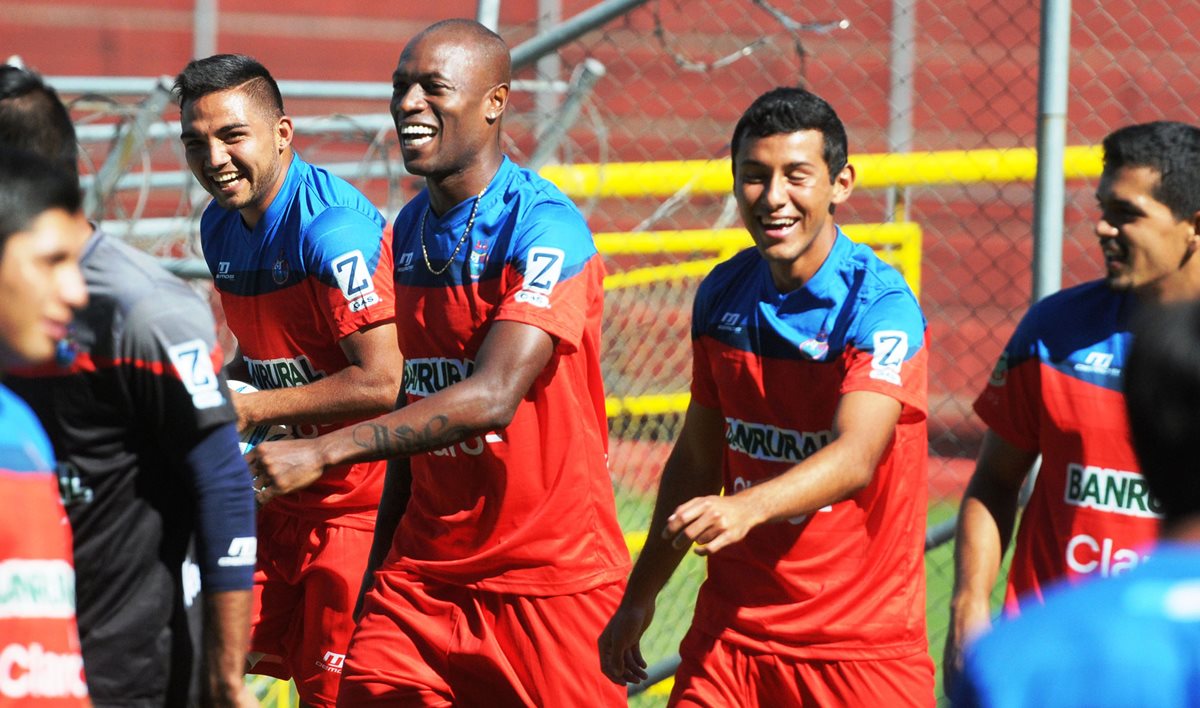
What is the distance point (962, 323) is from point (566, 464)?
33.8ft

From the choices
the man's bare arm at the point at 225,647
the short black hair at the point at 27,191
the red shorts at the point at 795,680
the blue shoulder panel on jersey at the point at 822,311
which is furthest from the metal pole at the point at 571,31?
the short black hair at the point at 27,191

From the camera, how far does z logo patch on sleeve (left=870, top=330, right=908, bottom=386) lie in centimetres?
403

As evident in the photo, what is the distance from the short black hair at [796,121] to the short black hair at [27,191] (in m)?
1.98

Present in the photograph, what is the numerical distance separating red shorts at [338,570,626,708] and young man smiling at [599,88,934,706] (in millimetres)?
363

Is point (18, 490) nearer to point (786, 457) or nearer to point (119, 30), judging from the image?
point (786, 457)

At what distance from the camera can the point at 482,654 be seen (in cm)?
464

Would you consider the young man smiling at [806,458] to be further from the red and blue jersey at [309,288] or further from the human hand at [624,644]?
the red and blue jersey at [309,288]

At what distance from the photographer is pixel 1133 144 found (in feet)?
13.3

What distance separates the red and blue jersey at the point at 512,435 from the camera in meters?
4.64

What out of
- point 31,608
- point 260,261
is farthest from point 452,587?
point 31,608

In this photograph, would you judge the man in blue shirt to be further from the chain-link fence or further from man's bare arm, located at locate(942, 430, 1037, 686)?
the chain-link fence

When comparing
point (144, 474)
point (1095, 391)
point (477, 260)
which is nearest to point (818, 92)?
point (477, 260)

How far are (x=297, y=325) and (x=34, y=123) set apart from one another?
1.65 m

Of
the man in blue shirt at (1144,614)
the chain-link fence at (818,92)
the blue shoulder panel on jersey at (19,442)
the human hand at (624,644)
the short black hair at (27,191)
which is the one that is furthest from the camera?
the chain-link fence at (818,92)
